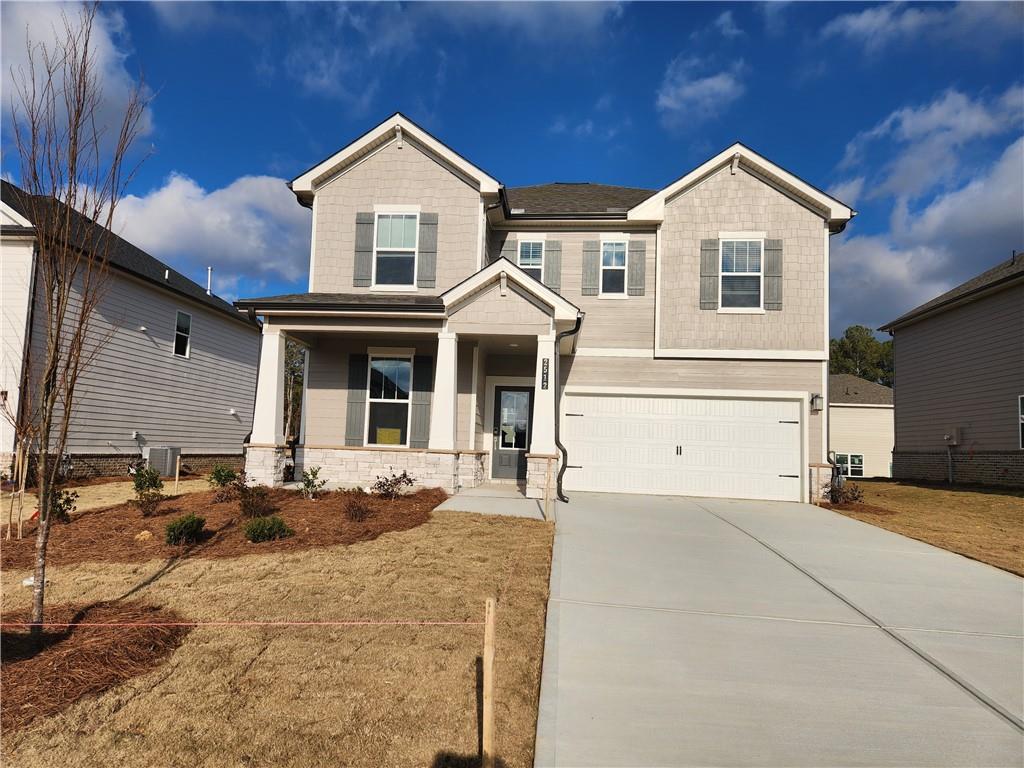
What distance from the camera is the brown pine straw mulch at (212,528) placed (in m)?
7.15

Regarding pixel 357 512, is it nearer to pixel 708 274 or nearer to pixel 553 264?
pixel 553 264

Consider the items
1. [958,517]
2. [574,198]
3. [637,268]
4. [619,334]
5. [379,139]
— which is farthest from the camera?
[574,198]

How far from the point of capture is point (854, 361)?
52406 mm

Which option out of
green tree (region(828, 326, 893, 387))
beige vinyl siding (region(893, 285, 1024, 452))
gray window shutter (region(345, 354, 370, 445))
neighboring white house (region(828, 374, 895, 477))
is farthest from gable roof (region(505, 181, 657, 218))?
green tree (region(828, 326, 893, 387))

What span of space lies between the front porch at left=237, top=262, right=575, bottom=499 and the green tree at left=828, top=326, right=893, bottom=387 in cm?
4564

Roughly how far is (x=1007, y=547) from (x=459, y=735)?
9.31m

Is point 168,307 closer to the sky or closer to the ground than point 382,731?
closer to the sky

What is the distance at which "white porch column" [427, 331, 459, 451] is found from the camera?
38.0ft

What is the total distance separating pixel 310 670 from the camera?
13.6 ft

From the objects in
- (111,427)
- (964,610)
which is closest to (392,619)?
(964,610)

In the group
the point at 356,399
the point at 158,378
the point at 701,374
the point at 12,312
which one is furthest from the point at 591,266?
the point at 12,312

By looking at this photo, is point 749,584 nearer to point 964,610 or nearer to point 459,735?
point 964,610

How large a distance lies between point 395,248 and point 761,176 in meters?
8.46

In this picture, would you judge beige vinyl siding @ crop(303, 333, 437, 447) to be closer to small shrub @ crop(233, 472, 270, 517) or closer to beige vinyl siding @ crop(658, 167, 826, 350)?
small shrub @ crop(233, 472, 270, 517)
